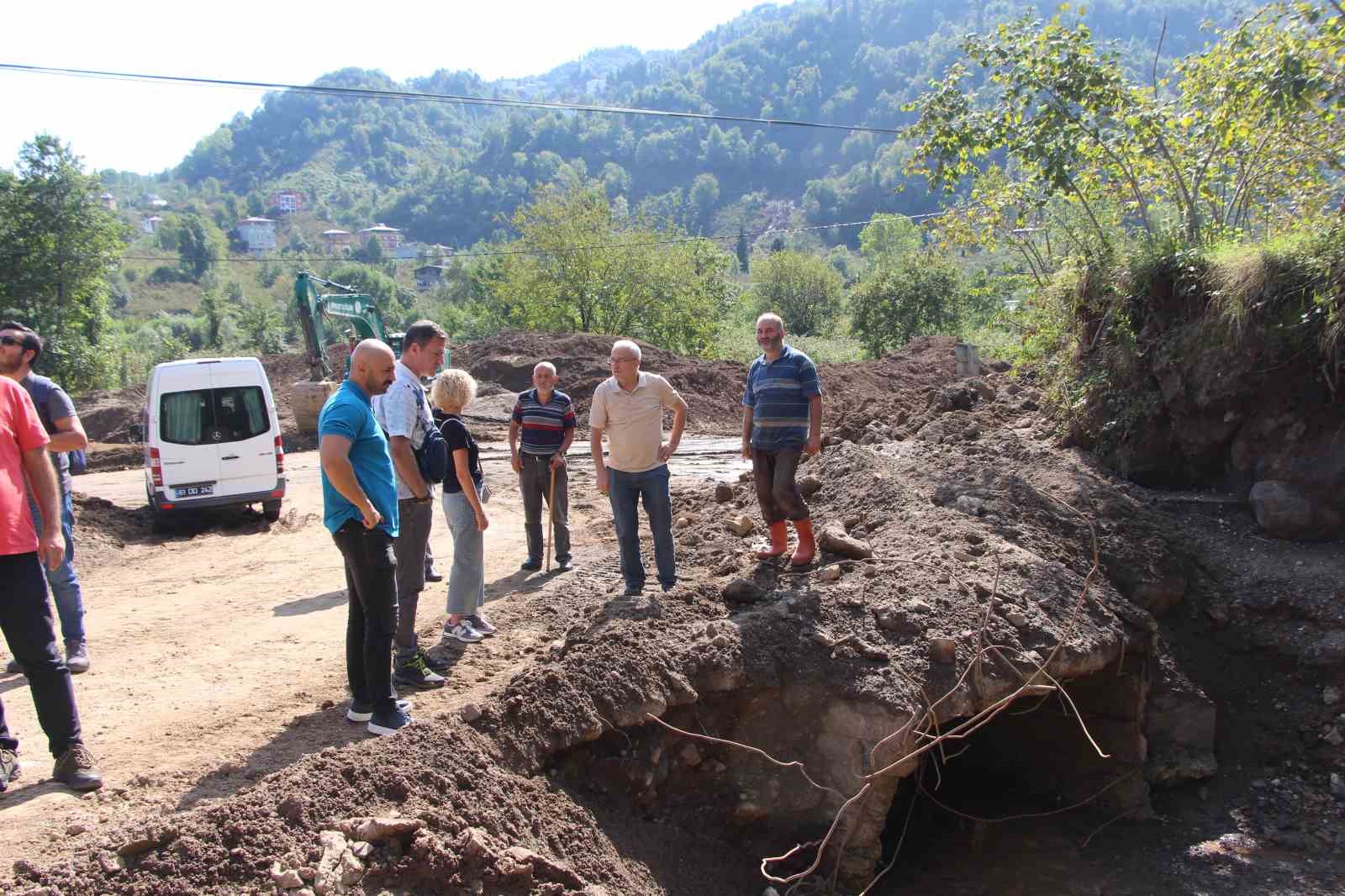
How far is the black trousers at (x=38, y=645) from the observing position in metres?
3.98

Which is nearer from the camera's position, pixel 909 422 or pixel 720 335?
pixel 909 422

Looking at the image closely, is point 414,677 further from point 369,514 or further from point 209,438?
point 209,438

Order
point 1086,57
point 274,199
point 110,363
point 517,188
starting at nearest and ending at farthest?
1. point 1086,57
2. point 110,363
3. point 517,188
4. point 274,199

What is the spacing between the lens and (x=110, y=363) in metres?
A: 32.0

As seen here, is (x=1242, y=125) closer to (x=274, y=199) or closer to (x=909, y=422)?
(x=909, y=422)

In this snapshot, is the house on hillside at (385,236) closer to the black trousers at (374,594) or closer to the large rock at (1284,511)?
the large rock at (1284,511)

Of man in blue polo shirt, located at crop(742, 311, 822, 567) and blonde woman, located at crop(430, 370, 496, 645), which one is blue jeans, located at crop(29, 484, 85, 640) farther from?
man in blue polo shirt, located at crop(742, 311, 822, 567)

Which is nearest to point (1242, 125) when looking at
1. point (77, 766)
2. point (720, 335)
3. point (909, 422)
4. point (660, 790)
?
point (909, 422)

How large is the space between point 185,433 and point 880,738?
31.3 ft

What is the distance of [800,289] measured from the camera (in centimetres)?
5012

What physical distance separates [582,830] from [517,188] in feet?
489

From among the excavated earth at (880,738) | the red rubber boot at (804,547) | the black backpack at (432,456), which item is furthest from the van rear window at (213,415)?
the red rubber boot at (804,547)

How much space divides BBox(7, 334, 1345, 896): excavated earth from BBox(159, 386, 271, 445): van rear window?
588cm

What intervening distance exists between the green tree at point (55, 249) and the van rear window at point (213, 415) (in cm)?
2175
